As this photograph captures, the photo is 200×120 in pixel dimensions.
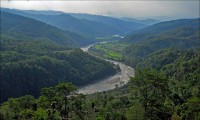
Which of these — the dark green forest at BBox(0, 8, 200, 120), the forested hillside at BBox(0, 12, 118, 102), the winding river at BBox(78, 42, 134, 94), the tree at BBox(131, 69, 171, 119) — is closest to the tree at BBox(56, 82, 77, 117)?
the dark green forest at BBox(0, 8, 200, 120)

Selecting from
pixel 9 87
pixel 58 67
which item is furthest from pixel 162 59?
pixel 9 87

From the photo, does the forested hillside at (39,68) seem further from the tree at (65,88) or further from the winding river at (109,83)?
the tree at (65,88)

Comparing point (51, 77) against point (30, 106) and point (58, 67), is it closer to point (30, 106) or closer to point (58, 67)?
point (58, 67)

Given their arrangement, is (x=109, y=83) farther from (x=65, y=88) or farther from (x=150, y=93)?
(x=150, y=93)

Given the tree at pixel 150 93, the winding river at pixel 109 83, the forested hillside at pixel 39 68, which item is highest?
the tree at pixel 150 93

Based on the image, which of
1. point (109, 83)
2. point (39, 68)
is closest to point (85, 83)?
point (109, 83)

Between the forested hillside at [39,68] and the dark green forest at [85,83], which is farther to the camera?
the forested hillside at [39,68]

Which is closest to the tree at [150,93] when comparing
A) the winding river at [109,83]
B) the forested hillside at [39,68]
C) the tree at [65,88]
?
the tree at [65,88]

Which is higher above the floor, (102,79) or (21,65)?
(21,65)

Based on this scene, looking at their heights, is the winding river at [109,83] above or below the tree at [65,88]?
below

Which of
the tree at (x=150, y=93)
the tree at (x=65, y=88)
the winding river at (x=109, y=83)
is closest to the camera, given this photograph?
the tree at (x=150, y=93)

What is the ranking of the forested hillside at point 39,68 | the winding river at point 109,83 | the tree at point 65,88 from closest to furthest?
1. the tree at point 65,88
2. the forested hillside at point 39,68
3. the winding river at point 109,83
